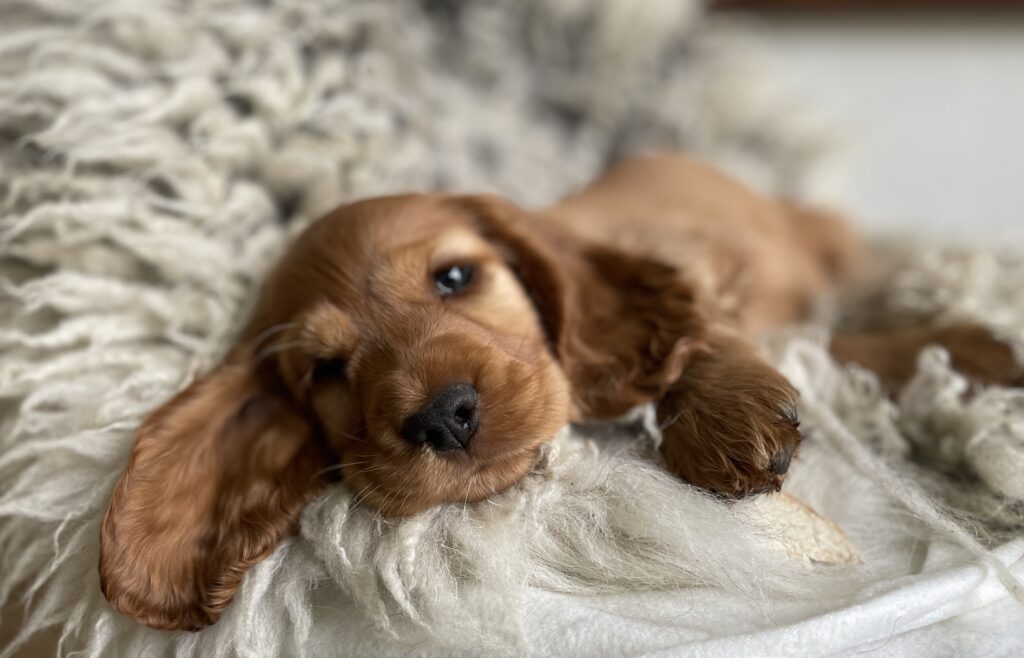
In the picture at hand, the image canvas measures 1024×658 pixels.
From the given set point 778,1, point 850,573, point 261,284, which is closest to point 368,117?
point 261,284

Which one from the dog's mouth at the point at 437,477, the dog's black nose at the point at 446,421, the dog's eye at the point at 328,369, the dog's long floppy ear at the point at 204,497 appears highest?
the dog's black nose at the point at 446,421

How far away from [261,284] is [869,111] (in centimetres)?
223

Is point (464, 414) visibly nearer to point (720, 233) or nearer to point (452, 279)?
point (452, 279)

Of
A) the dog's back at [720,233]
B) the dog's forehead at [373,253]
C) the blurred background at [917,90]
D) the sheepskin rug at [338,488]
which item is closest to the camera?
the sheepskin rug at [338,488]

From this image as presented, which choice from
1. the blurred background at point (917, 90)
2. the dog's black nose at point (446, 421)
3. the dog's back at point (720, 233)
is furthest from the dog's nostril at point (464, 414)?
the blurred background at point (917, 90)

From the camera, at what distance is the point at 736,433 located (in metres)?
0.99

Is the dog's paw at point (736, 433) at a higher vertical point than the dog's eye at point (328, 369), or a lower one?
higher

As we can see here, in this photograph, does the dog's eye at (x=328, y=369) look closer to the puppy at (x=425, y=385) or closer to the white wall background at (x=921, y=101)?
the puppy at (x=425, y=385)

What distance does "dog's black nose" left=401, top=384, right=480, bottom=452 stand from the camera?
3.15ft

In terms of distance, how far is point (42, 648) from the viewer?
108 cm

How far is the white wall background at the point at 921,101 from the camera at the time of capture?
104 inches

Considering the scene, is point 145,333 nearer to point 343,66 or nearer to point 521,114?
point 343,66

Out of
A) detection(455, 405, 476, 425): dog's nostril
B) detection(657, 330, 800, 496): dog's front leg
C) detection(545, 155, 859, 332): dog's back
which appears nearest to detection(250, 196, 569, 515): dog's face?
detection(455, 405, 476, 425): dog's nostril

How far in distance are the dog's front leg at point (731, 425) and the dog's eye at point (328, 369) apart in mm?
438
